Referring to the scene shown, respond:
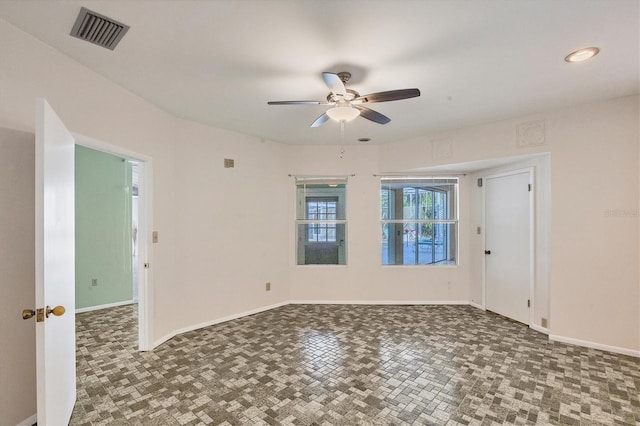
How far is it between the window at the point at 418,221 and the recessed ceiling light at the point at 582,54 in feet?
9.42

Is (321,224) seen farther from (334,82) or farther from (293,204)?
(334,82)

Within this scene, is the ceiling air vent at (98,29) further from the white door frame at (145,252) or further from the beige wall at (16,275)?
the white door frame at (145,252)

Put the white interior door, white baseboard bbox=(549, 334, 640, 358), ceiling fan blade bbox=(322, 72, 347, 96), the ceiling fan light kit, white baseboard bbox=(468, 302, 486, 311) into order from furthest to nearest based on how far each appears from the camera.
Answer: white baseboard bbox=(468, 302, 486, 311)
the white interior door
white baseboard bbox=(549, 334, 640, 358)
the ceiling fan light kit
ceiling fan blade bbox=(322, 72, 347, 96)

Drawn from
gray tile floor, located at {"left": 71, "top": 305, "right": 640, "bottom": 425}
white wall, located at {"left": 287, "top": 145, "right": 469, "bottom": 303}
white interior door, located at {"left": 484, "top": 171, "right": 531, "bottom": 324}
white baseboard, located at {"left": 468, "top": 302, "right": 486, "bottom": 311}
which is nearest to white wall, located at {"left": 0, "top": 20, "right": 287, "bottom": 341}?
white wall, located at {"left": 287, "top": 145, "right": 469, "bottom": 303}

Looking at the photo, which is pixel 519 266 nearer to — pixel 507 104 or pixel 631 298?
pixel 631 298

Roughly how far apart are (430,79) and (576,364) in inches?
117

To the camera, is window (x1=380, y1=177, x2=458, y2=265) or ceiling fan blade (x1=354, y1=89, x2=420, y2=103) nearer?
ceiling fan blade (x1=354, y1=89, x2=420, y2=103)

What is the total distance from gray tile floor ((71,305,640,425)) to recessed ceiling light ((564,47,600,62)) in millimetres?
2562

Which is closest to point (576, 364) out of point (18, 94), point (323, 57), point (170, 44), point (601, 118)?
point (601, 118)

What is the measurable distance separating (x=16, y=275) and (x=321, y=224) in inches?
147

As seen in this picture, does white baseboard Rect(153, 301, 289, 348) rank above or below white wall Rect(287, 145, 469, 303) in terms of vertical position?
below

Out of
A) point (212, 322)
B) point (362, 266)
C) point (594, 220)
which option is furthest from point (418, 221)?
point (212, 322)

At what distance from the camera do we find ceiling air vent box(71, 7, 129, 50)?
5.89 feet

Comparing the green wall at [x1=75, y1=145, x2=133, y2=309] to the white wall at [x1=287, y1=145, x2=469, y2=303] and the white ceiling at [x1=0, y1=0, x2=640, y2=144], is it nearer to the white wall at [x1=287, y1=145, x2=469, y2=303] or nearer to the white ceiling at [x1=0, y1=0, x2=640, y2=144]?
the white ceiling at [x1=0, y1=0, x2=640, y2=144]
